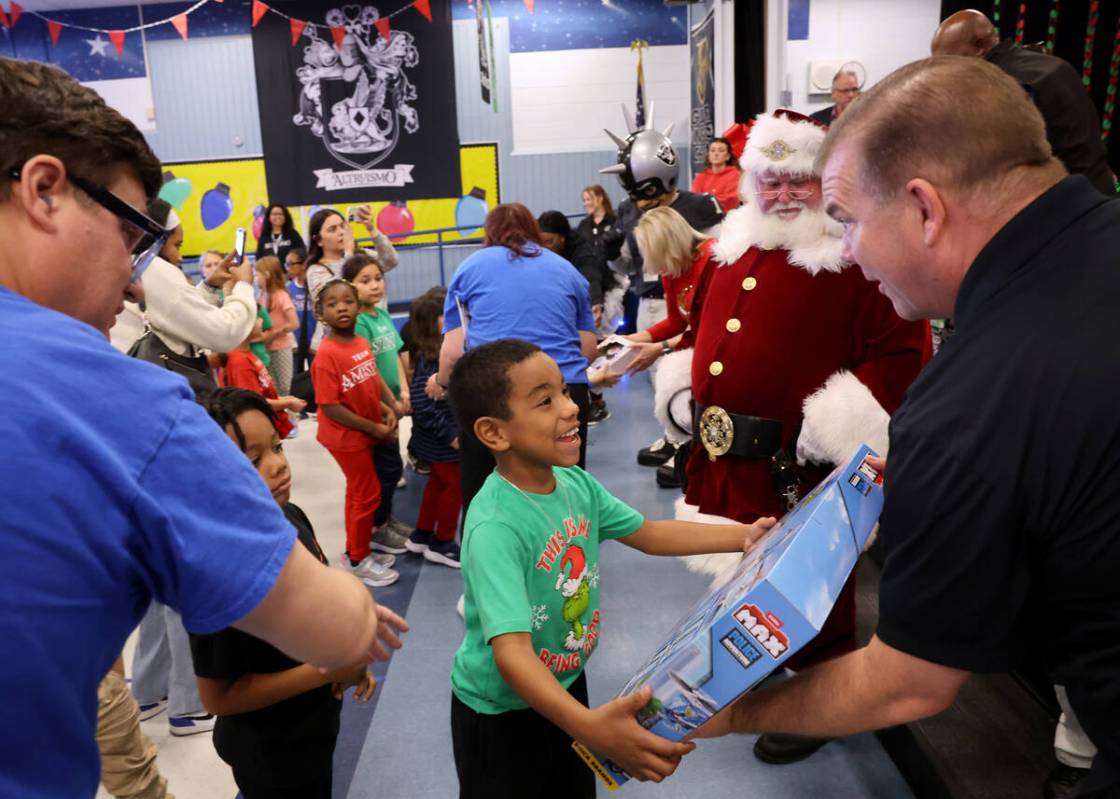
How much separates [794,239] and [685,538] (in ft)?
3.22

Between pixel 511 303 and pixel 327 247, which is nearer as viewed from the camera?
pixel 511 303

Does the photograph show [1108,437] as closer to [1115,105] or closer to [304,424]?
[1115,105]

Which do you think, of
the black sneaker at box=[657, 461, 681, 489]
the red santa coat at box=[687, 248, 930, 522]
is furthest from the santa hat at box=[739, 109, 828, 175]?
the black sneaker at box=[657, 461, 681, 489]

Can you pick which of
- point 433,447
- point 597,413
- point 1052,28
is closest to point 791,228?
point 433,447

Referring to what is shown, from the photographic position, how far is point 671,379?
2.79 m

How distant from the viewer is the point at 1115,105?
435 cm

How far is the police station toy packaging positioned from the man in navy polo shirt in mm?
91

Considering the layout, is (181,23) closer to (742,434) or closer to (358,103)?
(358,103)

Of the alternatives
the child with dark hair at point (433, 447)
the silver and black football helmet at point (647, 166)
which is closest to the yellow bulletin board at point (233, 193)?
the silver and black football helmet at point (647, 166)

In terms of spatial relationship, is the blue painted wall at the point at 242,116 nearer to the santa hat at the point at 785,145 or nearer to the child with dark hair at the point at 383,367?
the child with dark hair at the point at 383,367

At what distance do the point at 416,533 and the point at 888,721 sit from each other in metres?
3.26

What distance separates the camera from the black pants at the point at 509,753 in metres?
1.62

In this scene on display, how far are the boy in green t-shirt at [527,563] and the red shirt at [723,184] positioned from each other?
→ 471 centimetres

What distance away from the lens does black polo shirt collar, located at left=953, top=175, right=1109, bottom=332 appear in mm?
969
